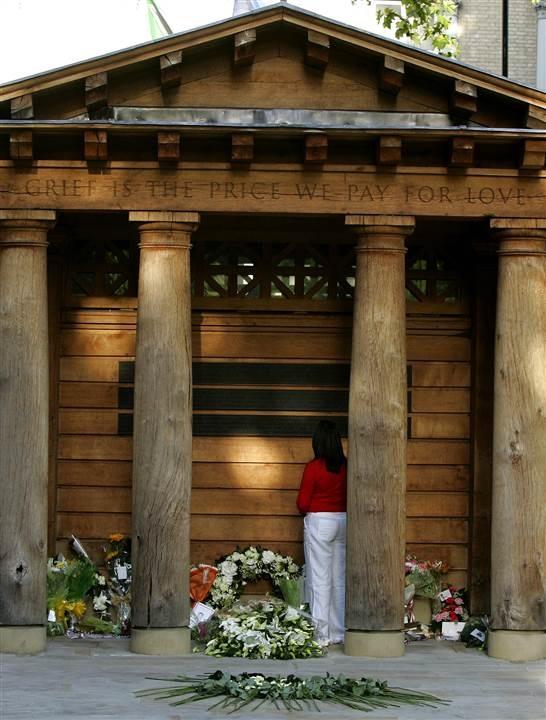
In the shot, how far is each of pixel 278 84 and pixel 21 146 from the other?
7.67 feet

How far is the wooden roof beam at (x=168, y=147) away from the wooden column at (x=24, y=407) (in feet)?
3.54

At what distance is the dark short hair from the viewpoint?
14961 millimetres

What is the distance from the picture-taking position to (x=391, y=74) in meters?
14.2

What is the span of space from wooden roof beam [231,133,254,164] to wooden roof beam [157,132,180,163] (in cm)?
47

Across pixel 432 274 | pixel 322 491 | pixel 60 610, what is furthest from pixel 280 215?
pixel 60 610

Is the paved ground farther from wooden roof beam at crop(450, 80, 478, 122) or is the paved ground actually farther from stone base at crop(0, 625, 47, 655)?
wooden roof beam at crop(450, 80, 478, 122)

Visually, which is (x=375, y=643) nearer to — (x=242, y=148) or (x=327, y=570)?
(x=327, y=570)

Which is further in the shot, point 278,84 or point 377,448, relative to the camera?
point 278,84

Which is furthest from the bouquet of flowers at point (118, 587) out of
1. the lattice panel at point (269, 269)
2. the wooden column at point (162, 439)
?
the lattice panel at point (269, 269)

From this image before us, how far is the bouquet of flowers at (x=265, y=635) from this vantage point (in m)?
14.2

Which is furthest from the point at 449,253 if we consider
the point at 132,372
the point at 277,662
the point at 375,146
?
the point at 277,662

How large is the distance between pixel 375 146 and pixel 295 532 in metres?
3.96

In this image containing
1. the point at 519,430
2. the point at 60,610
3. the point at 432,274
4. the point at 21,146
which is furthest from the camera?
the point at 432,274

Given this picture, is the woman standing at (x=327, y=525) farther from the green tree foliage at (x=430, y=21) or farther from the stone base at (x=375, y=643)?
the green tree foliage at (x=430, y=21)
